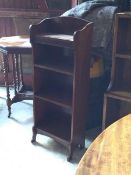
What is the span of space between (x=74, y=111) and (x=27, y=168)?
0.61 meters

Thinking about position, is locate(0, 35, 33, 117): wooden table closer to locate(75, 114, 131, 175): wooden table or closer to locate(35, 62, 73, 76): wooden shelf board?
locate(35, 62, 73, 76): wooden shelf board

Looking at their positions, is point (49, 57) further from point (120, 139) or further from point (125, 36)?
point (120, 139)

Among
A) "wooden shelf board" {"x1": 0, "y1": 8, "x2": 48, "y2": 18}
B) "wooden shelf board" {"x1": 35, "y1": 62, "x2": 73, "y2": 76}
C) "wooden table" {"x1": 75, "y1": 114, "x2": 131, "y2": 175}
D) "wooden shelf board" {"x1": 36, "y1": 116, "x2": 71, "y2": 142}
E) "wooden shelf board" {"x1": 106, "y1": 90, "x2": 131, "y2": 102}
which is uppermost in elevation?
"wooden shelf board" {"x1": 0, "y1": 8, "x2": 48, "y2": 18}

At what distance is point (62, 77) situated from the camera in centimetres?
253

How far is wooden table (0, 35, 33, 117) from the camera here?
2.66 metres

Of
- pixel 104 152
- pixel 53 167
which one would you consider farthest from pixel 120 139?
pixel 53 167

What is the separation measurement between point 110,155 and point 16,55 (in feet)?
8.35

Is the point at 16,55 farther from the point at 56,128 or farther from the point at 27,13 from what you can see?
the point at 56,128

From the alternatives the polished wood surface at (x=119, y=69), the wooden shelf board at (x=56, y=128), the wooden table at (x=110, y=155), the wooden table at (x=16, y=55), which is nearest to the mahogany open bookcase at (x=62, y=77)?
the wooden shelf board at (x=56, y=128)

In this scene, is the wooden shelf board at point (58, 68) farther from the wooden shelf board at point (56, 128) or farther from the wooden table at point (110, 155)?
the wooden table at point (110, 155)

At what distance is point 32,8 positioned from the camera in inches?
139

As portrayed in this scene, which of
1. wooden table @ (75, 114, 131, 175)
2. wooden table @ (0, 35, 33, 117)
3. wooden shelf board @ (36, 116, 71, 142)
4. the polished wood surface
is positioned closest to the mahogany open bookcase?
wooden shelf board @ (36, 116, 71, 142)

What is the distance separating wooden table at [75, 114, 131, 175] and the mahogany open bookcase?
1.12 meters

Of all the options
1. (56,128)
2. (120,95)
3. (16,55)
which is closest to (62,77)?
(56,128)
